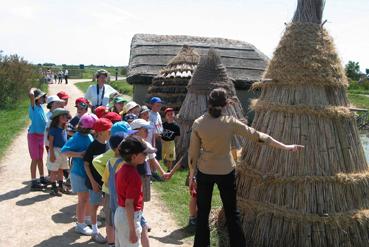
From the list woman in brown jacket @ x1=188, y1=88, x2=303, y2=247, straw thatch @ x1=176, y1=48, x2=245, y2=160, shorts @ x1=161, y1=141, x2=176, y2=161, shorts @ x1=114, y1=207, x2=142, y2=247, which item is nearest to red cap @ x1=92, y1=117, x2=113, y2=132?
woman in brown jacket @ x1=188, y1=88, x2=303, y2=247

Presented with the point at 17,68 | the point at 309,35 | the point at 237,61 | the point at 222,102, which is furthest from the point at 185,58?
the point at 17,68

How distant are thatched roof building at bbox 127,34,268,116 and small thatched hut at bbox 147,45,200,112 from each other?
126cm

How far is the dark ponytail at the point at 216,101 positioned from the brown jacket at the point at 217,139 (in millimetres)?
65

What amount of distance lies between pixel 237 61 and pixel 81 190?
10619mm

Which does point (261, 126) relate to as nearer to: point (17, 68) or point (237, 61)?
point (237, 61)

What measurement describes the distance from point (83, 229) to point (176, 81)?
6.72 m

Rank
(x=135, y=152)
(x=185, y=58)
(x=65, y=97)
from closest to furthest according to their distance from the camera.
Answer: (x=135, y=152) → (x=65, y=97) → (x=185, y=58)

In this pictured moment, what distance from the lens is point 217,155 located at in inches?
191

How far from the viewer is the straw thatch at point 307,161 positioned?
5250mm

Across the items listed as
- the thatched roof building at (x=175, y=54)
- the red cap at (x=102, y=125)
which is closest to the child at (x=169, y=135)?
the red cap at (x=102, y=125)

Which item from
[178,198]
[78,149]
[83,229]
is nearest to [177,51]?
[178,198]

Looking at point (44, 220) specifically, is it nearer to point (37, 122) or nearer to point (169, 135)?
point (37, 122)

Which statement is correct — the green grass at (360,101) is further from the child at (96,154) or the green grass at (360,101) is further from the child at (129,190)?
the child at (129,190)

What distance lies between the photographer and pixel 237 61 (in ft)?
50.5
